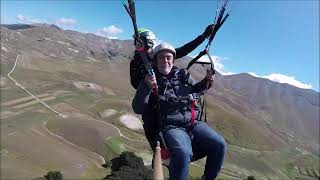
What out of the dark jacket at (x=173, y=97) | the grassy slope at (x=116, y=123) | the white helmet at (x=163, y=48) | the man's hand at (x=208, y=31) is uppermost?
the man's hand at (x=208, y=31)

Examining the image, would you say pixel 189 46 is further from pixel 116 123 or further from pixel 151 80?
pixel 116 123

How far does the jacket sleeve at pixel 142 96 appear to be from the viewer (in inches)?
306

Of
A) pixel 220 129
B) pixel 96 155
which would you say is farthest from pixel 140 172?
pixel 220 129

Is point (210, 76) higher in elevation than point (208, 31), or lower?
lower

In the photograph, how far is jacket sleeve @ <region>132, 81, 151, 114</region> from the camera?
777 cm

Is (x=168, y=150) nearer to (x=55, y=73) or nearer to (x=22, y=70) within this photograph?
(x=22, y=70)

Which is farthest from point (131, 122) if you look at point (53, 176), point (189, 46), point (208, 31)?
point (208, 31)

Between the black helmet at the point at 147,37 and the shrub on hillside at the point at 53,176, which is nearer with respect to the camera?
the black helmet at the point at 147,37

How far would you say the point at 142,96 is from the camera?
25.6 feet

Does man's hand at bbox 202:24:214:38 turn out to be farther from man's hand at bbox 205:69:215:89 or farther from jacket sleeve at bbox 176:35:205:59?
man's hand at bbox 205:69:215:89

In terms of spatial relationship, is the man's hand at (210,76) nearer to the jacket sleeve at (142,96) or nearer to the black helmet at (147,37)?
the black helmet at (147,37)

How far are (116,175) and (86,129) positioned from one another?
117 feet

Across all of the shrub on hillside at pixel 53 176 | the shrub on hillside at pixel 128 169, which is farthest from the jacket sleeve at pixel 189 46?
the shrub on hillside at pixel 53 176

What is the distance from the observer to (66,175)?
67562 mm
